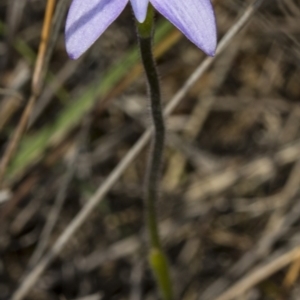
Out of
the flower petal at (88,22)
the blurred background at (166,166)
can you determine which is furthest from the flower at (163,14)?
the blurred background at (166,166)

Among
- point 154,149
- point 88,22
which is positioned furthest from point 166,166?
point 88,22

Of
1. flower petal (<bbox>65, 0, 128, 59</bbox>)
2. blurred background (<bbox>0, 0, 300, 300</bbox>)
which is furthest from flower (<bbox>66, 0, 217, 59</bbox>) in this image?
blurred background (<bbox>0, 0, 300, 300</bbox>)

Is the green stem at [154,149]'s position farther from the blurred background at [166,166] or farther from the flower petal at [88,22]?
the blurred background at [166,166]

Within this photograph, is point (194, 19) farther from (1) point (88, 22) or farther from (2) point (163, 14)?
(1) point (88, 22)

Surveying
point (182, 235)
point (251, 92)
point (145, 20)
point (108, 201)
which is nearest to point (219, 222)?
point (182, 235)

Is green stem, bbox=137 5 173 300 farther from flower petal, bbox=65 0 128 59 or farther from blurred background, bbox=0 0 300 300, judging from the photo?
blurred background, bbox=0 0 300 300

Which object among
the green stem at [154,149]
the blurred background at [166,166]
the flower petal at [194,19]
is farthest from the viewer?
the blurred background at [166,166]
